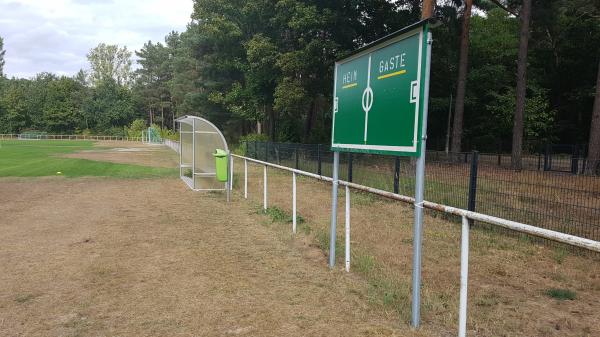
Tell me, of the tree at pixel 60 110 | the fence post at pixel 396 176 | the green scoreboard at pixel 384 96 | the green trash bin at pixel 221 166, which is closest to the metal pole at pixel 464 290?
the green scoreboard at pixel 384 96

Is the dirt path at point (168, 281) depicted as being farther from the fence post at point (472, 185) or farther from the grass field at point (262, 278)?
the fence post at point (472, 185)

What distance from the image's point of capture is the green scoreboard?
355 cm

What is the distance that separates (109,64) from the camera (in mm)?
104562

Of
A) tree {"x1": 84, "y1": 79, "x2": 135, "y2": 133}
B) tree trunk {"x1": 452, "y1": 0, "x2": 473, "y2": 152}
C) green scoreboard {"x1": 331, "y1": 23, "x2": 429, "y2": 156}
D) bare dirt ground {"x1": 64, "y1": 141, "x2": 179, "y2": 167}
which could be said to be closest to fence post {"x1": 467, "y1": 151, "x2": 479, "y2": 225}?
green scoreboard {"x1": 331, "y1": 23, "x2": 429, "y2": 156}

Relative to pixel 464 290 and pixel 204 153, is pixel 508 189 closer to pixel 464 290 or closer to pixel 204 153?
pixel 464 290

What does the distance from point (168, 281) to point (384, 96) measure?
308 cm

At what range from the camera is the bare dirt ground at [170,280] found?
382 cm

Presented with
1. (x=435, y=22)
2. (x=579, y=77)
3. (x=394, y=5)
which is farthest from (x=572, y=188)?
(x=579, y=77)

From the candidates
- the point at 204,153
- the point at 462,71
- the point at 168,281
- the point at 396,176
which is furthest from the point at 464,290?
the point at 462,71

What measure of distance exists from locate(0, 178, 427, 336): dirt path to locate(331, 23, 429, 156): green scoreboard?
155 centimetres

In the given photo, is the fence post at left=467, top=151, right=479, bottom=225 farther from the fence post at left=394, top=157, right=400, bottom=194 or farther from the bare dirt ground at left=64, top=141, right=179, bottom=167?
the bare dirt ground at left=64, top=141, right=179, bottom=167

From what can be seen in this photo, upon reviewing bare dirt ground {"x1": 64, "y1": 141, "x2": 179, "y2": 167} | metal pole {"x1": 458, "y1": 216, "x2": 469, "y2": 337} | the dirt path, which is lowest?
bare dirt ground {"x1": 64, "y1": 141, "x2": 179, "y2": 167}

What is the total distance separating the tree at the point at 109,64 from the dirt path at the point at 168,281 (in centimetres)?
10325

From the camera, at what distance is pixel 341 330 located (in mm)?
3697
